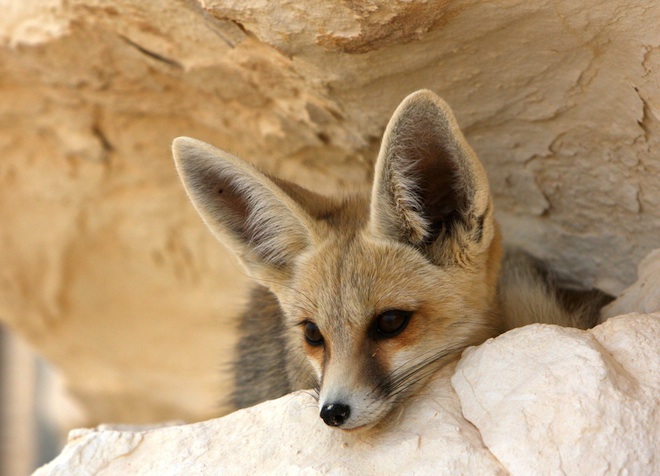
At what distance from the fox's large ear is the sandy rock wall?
0.31 metres

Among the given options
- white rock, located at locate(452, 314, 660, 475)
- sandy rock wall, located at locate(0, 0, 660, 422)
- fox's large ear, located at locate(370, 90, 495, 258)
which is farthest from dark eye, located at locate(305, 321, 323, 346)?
sandy rock wall, located at locate(0, 0, 660, 422)

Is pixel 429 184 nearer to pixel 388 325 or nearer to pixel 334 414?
pixel 388 325

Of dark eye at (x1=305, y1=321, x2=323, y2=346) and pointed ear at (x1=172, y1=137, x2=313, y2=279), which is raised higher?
pointed ear at (x1=172, y1=137, x2=313, y2=279)

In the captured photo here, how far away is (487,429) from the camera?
1952 millimetres

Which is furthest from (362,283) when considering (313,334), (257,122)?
(257,122)

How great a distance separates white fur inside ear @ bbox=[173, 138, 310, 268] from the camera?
246 cm

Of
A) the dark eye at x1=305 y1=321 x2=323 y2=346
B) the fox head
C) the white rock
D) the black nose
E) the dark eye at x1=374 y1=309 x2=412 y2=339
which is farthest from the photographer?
the dark eye at x1=305 y1=321 x2=323 y2=346

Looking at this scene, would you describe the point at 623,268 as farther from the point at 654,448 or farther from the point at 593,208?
the point at 654,448

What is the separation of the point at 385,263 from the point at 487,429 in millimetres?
601

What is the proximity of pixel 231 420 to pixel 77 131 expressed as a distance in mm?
2232

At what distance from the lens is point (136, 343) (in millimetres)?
5527

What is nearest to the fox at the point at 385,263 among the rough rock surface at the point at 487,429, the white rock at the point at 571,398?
the rough rock surface at the point at 487,429

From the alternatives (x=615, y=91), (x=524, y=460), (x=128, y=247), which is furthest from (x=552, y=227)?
(x=128, y=247)

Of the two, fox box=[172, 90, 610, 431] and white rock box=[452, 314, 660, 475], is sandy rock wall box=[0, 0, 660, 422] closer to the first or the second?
fox box=[172, 90, 610, 431]
